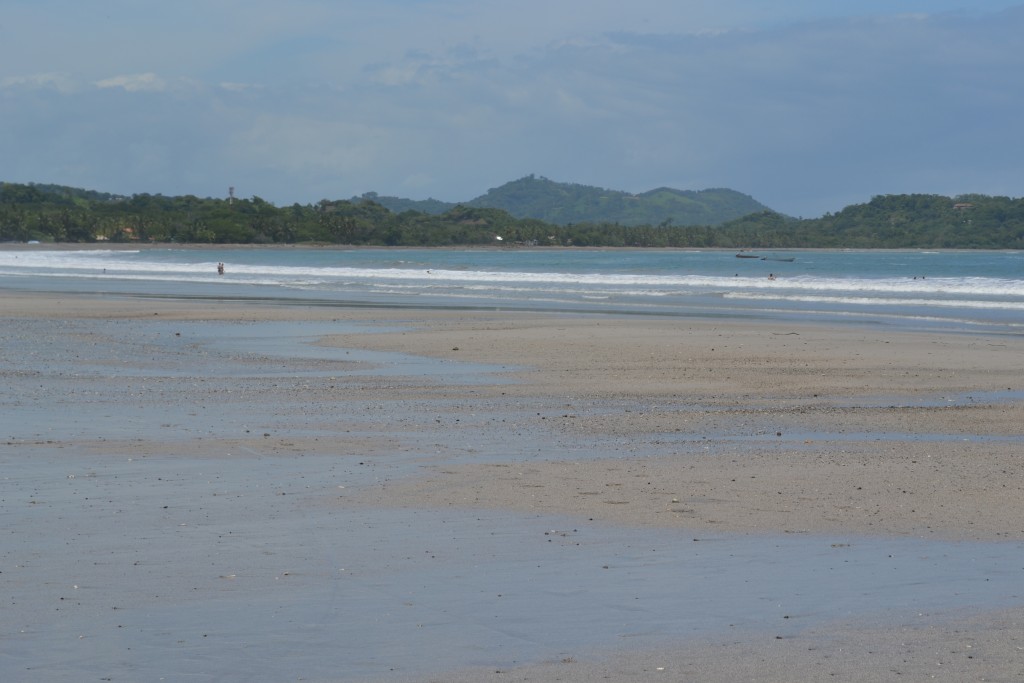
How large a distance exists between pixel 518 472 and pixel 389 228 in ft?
511

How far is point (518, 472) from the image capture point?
9.20 m

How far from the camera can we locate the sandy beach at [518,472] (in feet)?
17.6

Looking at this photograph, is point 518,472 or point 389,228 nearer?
point 518,472

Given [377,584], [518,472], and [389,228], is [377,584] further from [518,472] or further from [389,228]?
[389,228]

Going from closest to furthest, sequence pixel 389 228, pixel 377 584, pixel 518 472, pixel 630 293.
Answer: pixel 377 584
pixel 518 472
pixel 630 293
pixel 389 228

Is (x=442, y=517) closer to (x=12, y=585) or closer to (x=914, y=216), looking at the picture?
(x=12, y=585)

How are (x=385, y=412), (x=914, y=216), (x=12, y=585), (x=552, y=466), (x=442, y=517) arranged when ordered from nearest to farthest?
(x=12, y=585) < (x=442, y=517) < (x=552, y=466) < (x=385, y=412) < (x=914, y=216)

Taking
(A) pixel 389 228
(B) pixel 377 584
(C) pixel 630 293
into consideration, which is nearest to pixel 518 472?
(B) pixel 377 584

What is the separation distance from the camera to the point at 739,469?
943 centimetres

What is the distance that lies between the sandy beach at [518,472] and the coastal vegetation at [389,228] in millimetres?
134170

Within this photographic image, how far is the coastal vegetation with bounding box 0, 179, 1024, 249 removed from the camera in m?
148

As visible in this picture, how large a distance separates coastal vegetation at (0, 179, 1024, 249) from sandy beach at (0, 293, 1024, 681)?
134 meters

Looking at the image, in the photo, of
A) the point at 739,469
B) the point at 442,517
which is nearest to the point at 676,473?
the point at 739,469

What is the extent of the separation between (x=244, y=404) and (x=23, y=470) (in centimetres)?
396
